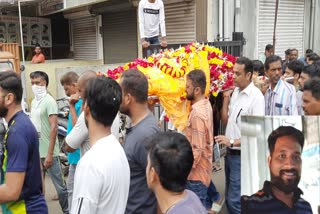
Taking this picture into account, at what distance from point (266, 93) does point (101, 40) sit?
29.1 ft

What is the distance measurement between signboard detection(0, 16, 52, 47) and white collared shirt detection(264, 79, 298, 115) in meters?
10.2

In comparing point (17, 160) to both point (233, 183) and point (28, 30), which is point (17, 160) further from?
point (28, 30)

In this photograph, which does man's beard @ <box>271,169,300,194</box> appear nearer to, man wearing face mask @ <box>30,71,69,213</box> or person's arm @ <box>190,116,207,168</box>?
person's arm @ <box>190,116,207,168</box>

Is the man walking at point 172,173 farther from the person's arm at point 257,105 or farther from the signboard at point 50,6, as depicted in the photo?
the signboard at point 50,6

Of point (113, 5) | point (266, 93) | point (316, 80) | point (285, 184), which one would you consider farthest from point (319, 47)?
point (285, 184)

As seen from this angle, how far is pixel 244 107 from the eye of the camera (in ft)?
12.9

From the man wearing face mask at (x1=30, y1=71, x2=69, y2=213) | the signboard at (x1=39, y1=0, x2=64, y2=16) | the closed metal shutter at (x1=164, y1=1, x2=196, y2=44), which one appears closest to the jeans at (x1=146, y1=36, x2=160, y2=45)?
the closed metal shutter at (x1=164, y1=1, x2=196, y2=44)

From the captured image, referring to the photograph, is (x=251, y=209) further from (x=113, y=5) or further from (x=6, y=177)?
(x=113, y=5)

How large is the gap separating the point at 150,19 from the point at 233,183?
3972 mm

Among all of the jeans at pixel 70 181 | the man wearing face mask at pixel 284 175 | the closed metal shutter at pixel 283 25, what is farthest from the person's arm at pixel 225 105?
the closed metal shutter at pixel 283 25

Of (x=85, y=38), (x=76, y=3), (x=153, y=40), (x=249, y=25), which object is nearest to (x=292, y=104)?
(x=153, y=40)

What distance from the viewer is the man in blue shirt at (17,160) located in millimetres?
2488

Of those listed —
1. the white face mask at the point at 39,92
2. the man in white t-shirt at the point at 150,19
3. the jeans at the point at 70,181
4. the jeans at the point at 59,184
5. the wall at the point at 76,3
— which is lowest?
the jeans at the point at 59,184

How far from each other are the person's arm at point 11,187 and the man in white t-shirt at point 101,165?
66 cm
